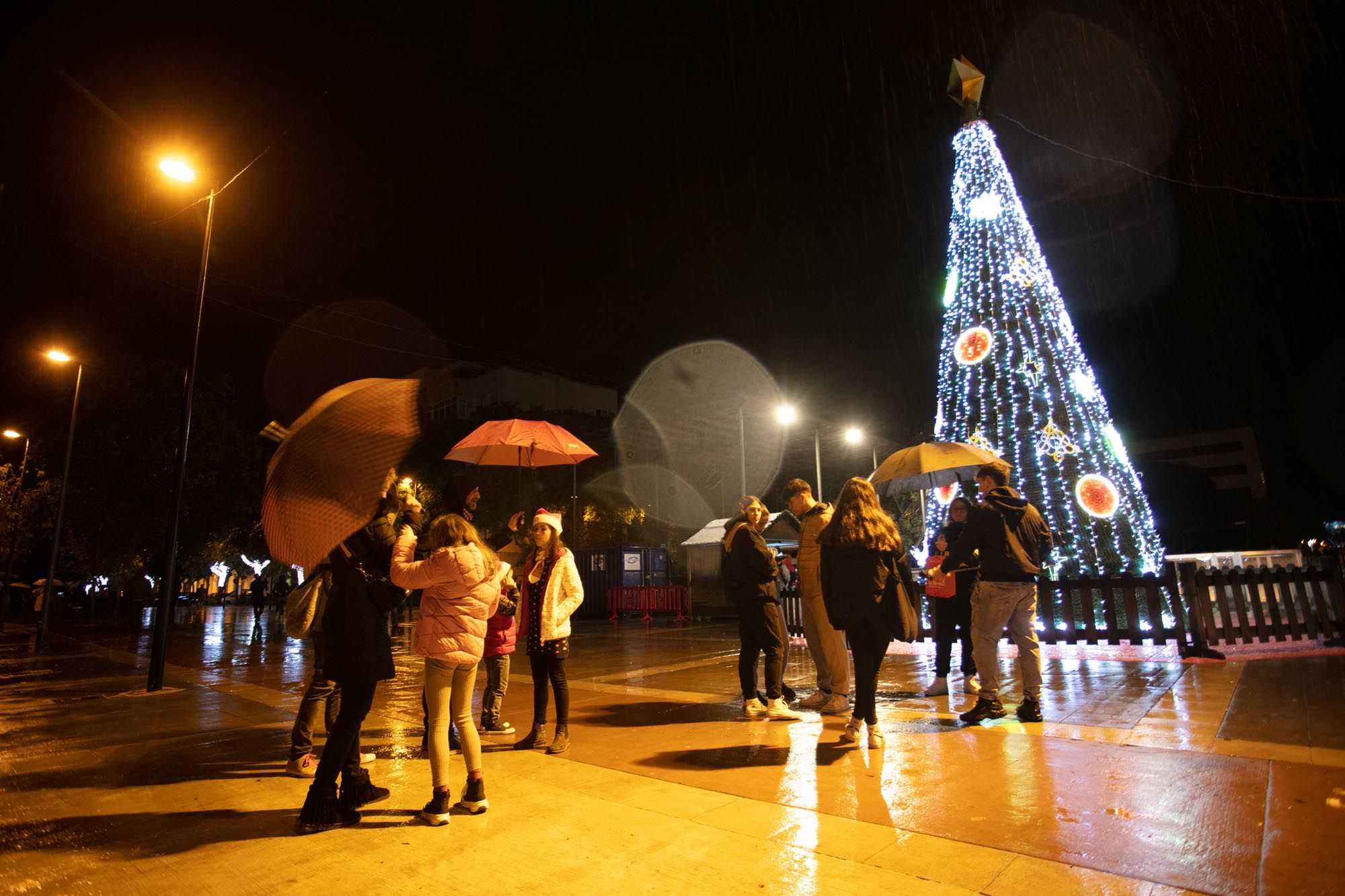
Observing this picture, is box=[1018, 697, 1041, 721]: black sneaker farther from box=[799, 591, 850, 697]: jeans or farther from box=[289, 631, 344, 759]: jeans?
box=[289, 631, 344, 759]: jeans

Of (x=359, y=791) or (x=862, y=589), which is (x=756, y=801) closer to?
(x=862, y=589)

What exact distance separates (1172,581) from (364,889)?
9.04 meters

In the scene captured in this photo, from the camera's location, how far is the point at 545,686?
529cm

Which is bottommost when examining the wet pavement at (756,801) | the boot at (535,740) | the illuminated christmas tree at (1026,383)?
the wet pavement at (756,801)

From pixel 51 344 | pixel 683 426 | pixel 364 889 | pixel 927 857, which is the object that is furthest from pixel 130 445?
pixel 683 426

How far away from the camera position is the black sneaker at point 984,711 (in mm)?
5551

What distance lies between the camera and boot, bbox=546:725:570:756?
16.7 ft

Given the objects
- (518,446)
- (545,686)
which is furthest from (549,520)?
(518,446)

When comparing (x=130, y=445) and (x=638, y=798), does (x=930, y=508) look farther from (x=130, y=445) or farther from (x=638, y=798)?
(x=130, y=445)

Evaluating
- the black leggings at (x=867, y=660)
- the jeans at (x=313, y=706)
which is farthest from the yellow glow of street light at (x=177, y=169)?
the black leggings at (x=867, y=660)

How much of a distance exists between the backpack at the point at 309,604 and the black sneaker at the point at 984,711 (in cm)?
468

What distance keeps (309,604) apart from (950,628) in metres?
5.66

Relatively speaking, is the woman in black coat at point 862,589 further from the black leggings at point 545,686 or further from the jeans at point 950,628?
the jeans at point 950,628

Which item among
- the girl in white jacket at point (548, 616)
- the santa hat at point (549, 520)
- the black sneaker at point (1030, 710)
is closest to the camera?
the girl in white jacket at point (548, 616)
